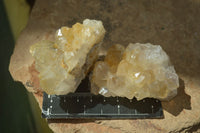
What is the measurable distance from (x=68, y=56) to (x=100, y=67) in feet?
0.71

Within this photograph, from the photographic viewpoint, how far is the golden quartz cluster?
156 centimetres

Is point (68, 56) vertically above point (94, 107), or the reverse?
point (68, 56)

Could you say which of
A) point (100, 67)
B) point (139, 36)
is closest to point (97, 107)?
point (100, 67)

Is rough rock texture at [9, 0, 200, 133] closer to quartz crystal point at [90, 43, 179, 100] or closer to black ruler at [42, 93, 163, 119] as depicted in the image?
black ruler at [42, 93, 163, 119]

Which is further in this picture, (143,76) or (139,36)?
(139,36)

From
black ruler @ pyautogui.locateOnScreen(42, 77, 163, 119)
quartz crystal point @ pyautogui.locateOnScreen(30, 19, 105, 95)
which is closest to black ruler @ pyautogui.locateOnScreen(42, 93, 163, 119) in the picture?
black ruler @ pyautogui.locateOnScreen(42, 77, 163, 119)

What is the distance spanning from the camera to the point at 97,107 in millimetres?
1717

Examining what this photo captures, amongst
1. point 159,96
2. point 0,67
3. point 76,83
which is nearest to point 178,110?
point 159,96

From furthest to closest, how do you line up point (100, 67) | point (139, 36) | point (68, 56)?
1. point (139, 36)
2. point (100, 67)
3. point (68, 56)

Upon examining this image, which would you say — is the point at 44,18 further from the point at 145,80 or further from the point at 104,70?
the point at 145,80

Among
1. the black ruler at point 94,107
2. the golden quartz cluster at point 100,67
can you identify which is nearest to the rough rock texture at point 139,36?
the black ruler at point 94,107

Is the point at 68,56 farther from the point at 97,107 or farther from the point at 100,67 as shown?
the point at 97,107

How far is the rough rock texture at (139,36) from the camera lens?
170 cm

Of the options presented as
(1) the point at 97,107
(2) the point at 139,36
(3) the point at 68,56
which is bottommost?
(1) the point at 97,107
